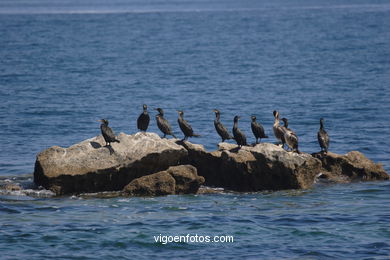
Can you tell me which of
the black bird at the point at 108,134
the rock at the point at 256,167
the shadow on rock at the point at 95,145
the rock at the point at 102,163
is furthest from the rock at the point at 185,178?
the shadow on rock at the point at 95,145

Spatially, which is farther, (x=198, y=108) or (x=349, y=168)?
(x=198, y=108)

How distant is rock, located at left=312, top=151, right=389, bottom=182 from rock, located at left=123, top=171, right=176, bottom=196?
5432mm

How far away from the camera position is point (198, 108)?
48.9 metres

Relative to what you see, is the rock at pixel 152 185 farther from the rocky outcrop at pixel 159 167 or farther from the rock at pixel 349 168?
the rock at pixel 349 168

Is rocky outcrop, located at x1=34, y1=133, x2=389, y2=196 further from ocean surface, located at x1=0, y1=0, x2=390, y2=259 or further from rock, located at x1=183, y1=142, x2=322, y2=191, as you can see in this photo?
ocean surface, located at x1=0, y1=0, x2=390, y2=259

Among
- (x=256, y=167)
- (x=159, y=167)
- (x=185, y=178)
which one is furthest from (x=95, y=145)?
(x=256, y=167)

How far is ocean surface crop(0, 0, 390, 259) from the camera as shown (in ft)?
65.1

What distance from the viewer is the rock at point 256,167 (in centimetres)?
2358

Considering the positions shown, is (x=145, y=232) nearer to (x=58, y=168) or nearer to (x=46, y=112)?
(x=58, y=168)

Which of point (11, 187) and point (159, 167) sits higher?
point (159, 167)

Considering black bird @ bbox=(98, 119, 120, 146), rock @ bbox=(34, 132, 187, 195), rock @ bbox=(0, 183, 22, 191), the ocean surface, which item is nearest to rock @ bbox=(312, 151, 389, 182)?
the ocean surface

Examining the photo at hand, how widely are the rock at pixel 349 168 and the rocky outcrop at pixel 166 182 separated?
4761 millimetres

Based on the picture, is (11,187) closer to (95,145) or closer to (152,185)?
(95,145)

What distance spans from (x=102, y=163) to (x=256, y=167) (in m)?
4.50
